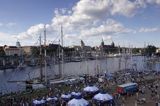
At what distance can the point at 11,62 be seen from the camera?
183250 mm

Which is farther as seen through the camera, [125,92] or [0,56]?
[0,56]

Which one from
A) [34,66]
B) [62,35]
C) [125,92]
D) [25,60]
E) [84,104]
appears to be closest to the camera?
[84,104]

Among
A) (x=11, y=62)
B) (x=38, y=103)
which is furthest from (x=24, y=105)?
(x=11, y=62)

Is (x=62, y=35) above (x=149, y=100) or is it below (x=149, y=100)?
above

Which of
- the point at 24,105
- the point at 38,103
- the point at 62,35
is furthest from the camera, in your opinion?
the point at 62,35

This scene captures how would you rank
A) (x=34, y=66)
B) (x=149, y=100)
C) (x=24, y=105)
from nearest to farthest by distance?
(x=24, y=105), (x=149, y=100), (x=34, y=66)

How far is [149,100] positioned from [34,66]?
132712 millimetres

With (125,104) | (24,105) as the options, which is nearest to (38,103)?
(24,105)

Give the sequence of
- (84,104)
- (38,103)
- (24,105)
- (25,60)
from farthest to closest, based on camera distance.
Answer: (25,60), (24,105), (38,103), (84,104)

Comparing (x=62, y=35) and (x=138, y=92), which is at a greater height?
(x=62, y=35)

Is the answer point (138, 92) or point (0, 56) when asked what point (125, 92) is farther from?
point (0, 56)

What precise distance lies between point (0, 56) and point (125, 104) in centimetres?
15144

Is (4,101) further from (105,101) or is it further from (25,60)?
(25,60)

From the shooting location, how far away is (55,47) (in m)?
197
